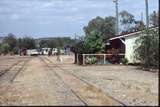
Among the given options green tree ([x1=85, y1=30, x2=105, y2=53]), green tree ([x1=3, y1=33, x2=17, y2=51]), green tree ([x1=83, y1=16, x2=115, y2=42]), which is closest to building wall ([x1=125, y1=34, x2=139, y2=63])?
green tree ([x1=85, y1=30, x2=105, y2=53])

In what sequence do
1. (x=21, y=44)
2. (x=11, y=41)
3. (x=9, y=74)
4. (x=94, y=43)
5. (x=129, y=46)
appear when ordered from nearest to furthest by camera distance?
(x=9, y=74), (x=129, y=46), (x=94, y=43), (x=21, y=44), (x=11, y=41)

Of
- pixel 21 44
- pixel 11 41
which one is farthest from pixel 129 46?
pixel 11 41

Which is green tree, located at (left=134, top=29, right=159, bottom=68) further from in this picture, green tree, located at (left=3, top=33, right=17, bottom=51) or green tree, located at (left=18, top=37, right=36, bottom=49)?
green tree, located at (left=3, top=33, right=17, bottom=51)

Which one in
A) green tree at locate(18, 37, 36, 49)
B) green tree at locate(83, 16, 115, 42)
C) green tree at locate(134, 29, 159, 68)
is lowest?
green tree at locate(134, 29, 159, 68)

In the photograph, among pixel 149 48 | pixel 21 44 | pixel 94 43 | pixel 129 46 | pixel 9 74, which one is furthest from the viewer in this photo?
pixel 21 44

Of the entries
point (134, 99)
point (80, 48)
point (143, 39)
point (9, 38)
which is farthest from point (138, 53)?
point (9, 38)

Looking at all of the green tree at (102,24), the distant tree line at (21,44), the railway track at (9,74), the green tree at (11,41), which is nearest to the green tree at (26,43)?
the distant tree line at (21,44)

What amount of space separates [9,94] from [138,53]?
22275 mm

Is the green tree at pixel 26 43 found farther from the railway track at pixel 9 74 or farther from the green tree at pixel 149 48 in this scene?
the green tree at pixel 149 48

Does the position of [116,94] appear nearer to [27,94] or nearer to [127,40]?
[27,94]

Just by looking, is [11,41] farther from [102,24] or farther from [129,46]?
[129,46]

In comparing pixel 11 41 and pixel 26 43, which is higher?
pixel 11 41

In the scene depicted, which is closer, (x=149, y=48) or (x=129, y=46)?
(x=149, y=48)

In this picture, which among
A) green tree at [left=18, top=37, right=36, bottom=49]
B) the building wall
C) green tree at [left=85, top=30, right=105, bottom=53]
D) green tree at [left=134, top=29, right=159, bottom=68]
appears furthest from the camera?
green tree at [left=18, top=37, right=36, bottom=49]
